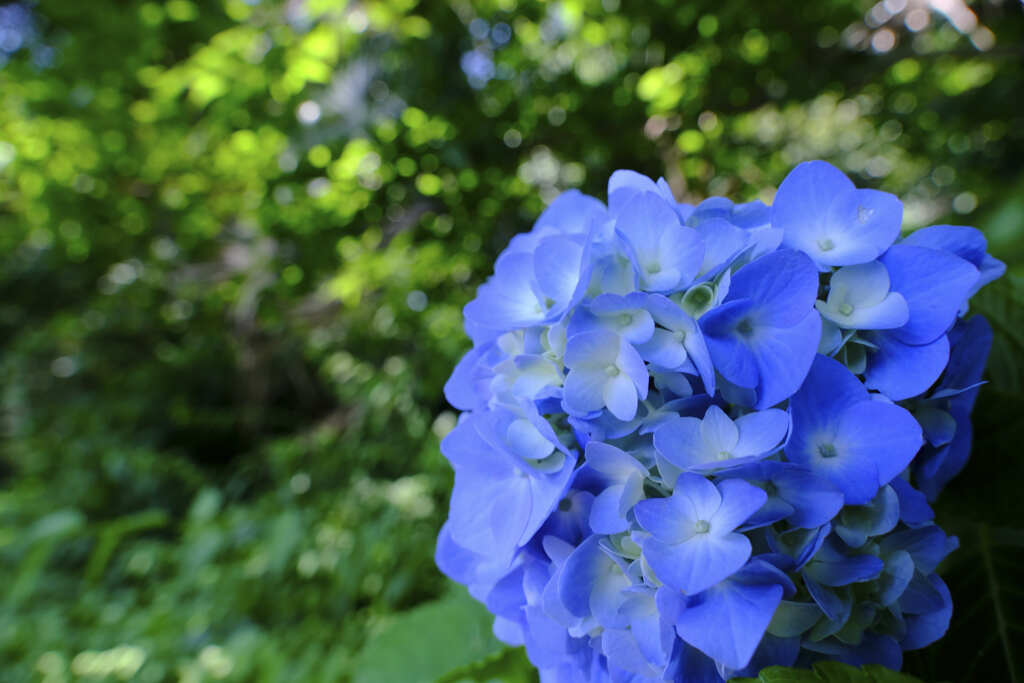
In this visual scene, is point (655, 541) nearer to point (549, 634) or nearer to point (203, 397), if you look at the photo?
point (549, 634)

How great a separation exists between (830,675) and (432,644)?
1.33 ft

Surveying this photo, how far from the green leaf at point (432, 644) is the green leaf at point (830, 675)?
0.30 meters

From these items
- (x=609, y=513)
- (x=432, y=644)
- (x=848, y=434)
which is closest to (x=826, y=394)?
(x=848, y=434)

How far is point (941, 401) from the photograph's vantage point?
1.12 ft

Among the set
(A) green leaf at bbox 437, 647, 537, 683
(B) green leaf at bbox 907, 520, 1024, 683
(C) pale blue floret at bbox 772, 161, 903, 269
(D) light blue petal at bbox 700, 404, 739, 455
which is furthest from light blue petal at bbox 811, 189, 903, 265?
(A) green leaf at bbox 437, 647, 537, 683

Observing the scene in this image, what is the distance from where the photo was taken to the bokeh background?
111cm

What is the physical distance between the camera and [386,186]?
1.17 metres

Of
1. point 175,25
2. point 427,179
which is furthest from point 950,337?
point 175,25

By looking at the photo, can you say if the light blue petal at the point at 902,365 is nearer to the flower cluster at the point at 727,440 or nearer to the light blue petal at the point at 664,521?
the flower cluster at the point at 727,440

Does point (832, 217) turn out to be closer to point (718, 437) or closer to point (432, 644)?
point (718, 437)

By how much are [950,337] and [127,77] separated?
2271mm

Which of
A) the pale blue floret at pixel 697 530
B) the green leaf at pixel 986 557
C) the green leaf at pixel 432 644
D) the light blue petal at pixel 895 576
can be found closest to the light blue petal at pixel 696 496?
the pale blue floret at pixel 697 530

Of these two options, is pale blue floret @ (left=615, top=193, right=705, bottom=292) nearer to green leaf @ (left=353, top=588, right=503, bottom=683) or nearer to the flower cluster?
the flower cluster

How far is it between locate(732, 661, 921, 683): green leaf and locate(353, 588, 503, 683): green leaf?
0.30 metres
